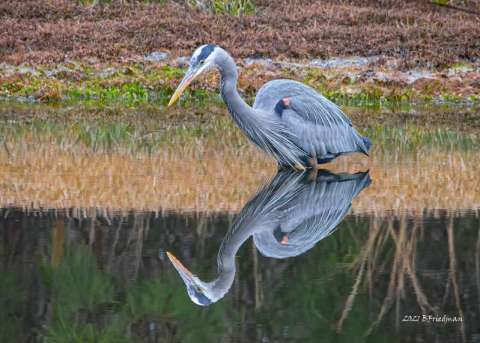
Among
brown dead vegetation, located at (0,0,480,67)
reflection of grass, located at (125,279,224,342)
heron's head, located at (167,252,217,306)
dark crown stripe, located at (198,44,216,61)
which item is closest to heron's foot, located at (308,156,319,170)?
dark crown stripe, located at (198,44,216,61)

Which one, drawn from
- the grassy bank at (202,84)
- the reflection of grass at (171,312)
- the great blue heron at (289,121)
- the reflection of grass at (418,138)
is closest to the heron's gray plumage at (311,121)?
the great blue heron at (289,121)

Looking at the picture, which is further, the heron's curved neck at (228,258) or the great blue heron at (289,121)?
the great blue heron at (289,121)

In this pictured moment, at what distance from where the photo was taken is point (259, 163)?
10.4 meters

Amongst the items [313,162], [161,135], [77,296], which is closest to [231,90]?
[313,162]

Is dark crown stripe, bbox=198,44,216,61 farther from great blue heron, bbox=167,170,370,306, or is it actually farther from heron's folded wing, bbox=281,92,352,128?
heron's folded wing, bbox=281,92,352,128

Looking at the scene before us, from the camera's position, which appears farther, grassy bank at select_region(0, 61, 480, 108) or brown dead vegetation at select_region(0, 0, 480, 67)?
brown dead vegetation at select_region(0, 0, 480, 67)

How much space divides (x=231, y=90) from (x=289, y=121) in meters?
0.75

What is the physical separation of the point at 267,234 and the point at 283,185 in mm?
2150

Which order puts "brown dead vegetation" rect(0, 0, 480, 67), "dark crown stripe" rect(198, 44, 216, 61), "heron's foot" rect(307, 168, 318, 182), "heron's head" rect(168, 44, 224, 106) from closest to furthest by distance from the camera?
"heron's head" rect(168, 44, 224, 106) < "dark crown stripe" rect(198, 44, 216, 61) < "heron's foot" rect(307, 168, 318, 182) < "brown dead vegetation" rect(0, 0, 480, 67)

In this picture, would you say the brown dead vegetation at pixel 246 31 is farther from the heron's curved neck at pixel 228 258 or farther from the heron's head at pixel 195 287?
the heron's head at pixel 195 287

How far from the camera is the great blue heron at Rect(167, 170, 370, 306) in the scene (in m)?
5.83

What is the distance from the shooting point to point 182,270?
19.5 ft

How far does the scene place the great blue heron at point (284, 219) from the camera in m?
5.83

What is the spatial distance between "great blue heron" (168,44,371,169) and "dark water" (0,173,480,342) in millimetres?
1559
